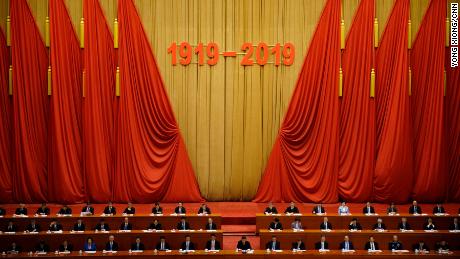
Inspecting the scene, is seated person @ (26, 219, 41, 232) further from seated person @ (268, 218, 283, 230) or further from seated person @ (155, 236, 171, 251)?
seated person @ (268, 218, 283, 230)

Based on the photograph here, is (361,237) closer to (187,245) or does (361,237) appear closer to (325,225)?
(325,225)

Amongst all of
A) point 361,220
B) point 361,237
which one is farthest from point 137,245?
point 361,220

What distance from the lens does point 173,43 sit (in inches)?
619

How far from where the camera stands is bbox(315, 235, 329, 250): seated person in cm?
1202

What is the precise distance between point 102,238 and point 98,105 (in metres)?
4.28

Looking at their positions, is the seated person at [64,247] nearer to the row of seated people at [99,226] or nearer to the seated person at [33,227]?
the row of seated people at [99,226]

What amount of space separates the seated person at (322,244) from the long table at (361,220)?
97 cm

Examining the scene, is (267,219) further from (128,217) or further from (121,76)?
(121,76)

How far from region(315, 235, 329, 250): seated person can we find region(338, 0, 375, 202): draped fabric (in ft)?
11.7

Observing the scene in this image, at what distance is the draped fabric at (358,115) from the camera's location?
50.9 feet

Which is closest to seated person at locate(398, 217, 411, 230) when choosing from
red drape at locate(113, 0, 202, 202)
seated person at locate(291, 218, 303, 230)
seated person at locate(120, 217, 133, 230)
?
seated person at locate(291, 218, 303, 230)

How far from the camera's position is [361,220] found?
13141 millimetres

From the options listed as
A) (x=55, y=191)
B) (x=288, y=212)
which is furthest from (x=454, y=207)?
(x=55, y=191)

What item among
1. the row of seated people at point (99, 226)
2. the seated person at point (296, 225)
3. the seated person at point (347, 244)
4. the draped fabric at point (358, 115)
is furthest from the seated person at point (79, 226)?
the draped fabric at point (358, 115)
